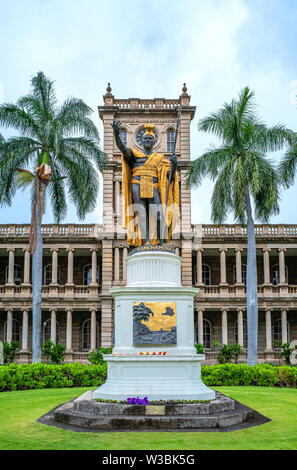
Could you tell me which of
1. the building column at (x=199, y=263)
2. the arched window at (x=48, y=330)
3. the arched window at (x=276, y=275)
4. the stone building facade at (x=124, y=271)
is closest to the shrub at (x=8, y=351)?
the stone building facade at (x=124, y=271)

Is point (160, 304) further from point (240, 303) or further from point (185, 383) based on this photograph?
point (240, 303)

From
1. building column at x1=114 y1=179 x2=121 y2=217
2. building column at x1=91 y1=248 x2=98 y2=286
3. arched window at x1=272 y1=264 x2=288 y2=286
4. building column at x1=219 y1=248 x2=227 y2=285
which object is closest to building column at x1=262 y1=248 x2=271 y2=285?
building column at x1=219 y1=248 x2=227 y2=285

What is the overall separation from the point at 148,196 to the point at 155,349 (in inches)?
121

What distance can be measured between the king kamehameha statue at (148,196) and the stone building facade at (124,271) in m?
18.7

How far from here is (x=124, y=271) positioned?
2958cm

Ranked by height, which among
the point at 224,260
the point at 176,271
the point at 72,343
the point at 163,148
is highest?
the point at 163,148

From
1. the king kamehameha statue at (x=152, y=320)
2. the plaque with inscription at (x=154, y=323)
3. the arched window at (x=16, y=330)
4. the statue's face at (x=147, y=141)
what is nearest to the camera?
the king kamehameha statue at (x=152, y=320)

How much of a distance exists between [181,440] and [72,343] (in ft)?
85.1

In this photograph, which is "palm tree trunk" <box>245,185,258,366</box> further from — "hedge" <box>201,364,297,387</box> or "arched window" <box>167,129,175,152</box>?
"arched window" <box>167,129,175,152</box>

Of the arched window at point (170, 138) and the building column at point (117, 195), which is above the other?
the arched window at point (170, 138)

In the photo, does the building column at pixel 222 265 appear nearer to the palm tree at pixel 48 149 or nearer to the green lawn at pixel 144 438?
the palm tree at pixel 48 149

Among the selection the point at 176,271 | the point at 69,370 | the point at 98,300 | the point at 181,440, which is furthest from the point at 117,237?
the point at 181,440

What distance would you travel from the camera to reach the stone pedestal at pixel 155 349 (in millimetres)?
8203

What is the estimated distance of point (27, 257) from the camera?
3086 cm
